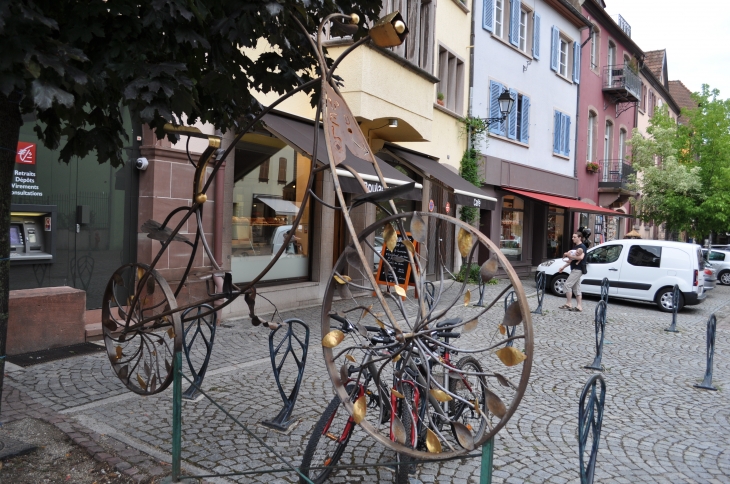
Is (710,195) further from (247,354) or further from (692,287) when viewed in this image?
(247,354)

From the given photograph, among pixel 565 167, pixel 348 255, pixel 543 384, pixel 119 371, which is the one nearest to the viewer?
pixel 348 255

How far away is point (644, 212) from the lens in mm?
26266

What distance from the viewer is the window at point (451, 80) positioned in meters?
16.3

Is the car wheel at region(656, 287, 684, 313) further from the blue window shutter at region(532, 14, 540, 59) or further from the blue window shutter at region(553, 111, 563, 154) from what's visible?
the blue window shutter at region(532, 14, 540, 59)

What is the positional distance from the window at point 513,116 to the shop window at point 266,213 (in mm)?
8459

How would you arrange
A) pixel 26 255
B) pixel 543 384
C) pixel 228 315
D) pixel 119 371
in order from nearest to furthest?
pixel 119 371, pixel 543 384, pixel 26 255, pixel 228 315

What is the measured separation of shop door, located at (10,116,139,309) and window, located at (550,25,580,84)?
17.9 m

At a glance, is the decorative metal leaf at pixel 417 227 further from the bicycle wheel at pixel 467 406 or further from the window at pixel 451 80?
the window at pixel 451 80

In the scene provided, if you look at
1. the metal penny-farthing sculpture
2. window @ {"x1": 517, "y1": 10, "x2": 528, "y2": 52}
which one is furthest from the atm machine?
window @ {"x1": 517, "y1": 10, "x2": 528, "y2": 52}

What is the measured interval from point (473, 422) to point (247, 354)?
11.6 feet

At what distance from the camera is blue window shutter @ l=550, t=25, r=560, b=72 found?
2184 cm

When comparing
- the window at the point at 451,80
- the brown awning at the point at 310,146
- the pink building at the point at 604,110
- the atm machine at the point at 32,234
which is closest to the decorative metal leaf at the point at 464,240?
the brown awning at the point at 310,146

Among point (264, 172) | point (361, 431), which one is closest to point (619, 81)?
point (264, 172)

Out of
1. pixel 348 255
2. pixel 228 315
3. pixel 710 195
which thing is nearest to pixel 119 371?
pixel 348 255
